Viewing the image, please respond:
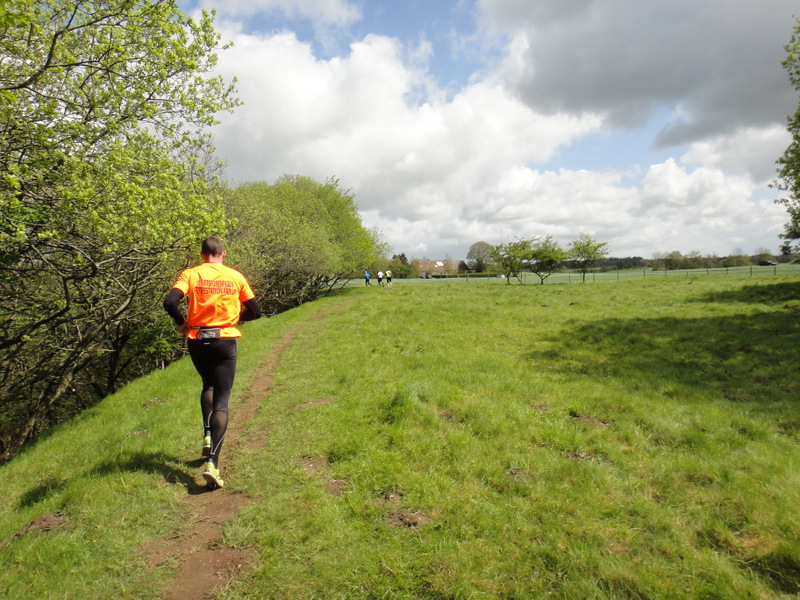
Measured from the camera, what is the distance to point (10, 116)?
6.59 metres

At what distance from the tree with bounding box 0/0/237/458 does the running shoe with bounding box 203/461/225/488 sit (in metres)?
4.50

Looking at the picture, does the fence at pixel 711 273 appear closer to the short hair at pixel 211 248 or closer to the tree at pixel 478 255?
the tree at pixel 478 255

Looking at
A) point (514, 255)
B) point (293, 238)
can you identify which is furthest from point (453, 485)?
point (514, 255)

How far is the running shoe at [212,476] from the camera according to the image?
14.2 feet

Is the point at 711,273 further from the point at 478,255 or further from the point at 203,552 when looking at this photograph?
the point at 203,552

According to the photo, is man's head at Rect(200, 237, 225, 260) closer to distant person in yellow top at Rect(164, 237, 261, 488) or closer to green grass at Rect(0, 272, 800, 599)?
distant person in yellow top at Rect(164, 237, 261, 488)

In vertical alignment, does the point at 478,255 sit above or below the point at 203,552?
above

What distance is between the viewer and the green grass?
3076 mm

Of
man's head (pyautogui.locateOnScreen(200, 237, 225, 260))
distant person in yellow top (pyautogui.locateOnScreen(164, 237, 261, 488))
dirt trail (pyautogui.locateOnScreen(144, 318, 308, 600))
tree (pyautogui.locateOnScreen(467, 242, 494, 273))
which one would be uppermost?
tree (pyautogui.locateOnScreen(467, 242, 494, 273))

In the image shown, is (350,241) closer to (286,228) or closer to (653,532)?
(286,228)

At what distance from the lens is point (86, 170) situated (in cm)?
733

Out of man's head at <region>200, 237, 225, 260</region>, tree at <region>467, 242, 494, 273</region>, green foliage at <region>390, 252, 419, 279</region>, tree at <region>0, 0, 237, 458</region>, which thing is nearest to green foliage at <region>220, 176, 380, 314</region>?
tree at <region>0, 0, 237, 458</region>

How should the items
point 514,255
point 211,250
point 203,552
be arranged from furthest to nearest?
point 514,255
point 211,250
point 203,552

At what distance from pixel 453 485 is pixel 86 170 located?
829cm
